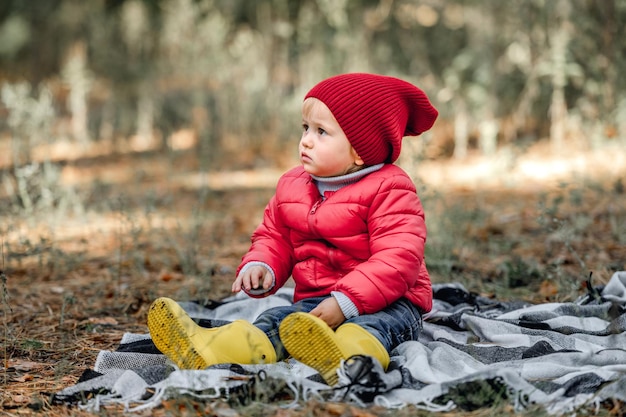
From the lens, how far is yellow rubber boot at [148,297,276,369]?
2.21 meters

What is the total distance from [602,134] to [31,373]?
18.1 feet

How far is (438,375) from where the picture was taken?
86.5 inches

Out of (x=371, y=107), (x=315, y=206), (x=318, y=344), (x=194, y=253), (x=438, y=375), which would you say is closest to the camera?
(x=318, y=344)

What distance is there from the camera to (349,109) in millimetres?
2516

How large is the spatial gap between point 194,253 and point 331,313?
5.76ft

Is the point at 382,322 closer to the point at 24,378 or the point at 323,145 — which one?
the point at 323,145

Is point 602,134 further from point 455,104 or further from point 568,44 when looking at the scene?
point 455,104

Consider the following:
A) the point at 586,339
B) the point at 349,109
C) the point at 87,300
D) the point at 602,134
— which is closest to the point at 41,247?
the point at 87,300

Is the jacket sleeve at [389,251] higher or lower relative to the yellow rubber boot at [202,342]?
higher

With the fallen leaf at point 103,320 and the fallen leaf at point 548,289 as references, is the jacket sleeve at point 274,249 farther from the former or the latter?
the fallen leaf at point 548,289

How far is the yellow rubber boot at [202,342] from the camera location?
2.21 m

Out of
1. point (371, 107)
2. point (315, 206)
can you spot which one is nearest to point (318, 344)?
point (315, 206)

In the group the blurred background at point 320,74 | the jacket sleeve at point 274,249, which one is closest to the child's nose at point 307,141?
the jacket sleeve at point 274,249

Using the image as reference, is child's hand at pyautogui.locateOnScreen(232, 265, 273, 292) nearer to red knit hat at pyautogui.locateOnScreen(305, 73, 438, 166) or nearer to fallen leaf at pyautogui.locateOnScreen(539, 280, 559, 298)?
red knit hat at pyautogui.locateOnScreen(305, 73, 438, 166)
